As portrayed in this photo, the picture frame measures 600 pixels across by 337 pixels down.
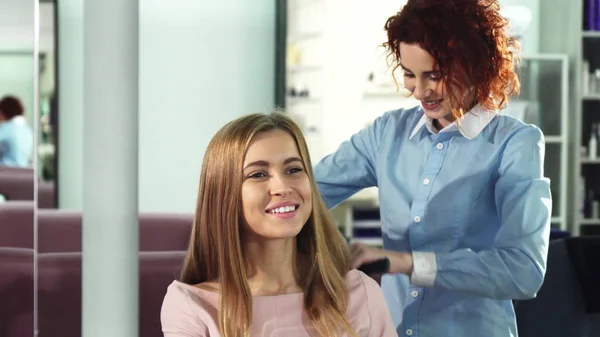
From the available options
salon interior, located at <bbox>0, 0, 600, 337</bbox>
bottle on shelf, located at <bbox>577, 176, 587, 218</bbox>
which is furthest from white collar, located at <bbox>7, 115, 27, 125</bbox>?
bottle on shelf, located at <bbox>577, 176, 587, 218</bbox>

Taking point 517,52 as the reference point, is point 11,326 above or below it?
below

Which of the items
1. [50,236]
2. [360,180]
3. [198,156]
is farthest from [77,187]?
[360,180]

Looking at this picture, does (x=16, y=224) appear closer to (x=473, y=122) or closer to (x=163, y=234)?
(x=473, y=122)

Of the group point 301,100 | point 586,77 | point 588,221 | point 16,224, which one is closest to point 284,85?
point 301,100

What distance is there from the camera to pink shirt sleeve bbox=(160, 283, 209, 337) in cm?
129

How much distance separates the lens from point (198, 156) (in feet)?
19.3

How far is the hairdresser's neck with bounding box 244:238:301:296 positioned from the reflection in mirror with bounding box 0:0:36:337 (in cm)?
86

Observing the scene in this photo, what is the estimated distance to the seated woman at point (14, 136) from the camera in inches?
87.9

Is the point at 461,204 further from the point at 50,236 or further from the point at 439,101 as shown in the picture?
the point at 50,236

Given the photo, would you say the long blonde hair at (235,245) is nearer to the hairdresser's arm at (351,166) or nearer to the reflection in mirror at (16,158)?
the hairdresser's arm at (351,166)

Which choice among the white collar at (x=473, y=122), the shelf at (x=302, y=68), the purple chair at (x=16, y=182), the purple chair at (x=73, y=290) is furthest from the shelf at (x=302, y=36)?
the white collar at (x=473, y=122)

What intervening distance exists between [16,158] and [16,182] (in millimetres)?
82

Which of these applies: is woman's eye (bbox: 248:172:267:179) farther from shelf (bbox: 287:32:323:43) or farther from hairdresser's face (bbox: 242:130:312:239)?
shelf (bbox: 287:32:323:43)

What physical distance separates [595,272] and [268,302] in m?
1.76
